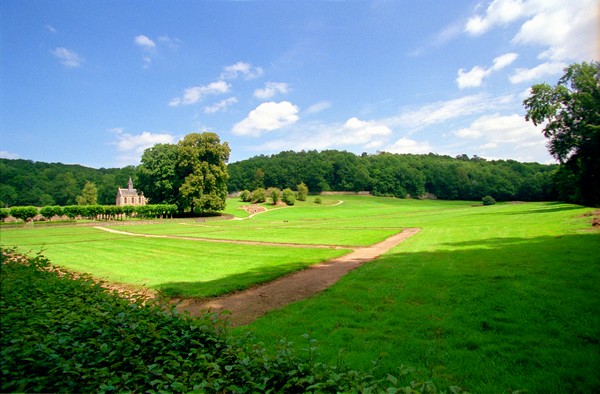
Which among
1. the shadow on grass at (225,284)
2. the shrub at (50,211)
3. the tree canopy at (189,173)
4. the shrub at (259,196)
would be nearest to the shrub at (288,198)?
the shrub at (259,196)

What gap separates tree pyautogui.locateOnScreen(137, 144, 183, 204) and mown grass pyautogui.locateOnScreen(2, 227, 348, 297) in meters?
41.2

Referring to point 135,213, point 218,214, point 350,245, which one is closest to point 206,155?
point 218,214

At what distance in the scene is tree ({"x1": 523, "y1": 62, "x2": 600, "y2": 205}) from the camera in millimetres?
34156

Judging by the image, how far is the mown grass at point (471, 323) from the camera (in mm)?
4430

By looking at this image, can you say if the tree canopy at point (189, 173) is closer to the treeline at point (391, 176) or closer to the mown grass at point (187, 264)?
the mown grass at point (187, 264)

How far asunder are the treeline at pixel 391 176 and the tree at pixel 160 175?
5225 centimetres

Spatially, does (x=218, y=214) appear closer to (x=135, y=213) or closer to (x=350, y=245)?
(x=135, y=213)

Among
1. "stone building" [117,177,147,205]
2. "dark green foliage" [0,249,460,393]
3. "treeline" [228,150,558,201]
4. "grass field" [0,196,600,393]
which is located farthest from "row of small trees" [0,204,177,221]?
"treeline" [228,150,558,201]

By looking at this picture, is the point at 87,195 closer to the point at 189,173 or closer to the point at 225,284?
the point at 189,173

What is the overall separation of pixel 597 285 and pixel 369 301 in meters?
5.74

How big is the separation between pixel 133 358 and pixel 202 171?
59.0m

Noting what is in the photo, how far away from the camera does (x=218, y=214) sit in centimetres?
6288

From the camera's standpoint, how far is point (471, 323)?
6.20m

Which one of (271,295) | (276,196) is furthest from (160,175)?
(271,295)
